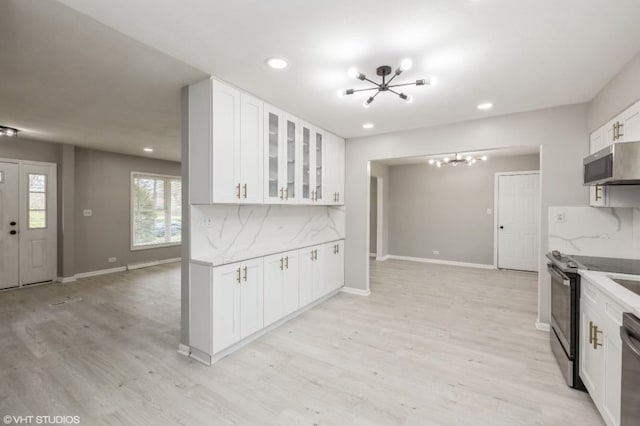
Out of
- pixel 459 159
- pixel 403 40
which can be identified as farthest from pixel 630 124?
pixel 459 159

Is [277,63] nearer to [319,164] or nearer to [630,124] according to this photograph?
[319,164]

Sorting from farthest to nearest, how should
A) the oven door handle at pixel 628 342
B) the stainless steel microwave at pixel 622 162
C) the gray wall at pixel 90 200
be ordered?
1. the gray wall at pixel 90 200
2. the stainless steel microwave at pixel 622 162
3. the oven door handle at pixel 628 342

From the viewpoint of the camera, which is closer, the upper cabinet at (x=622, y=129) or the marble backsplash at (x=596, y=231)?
the upper cabinet at (x=622, y=129)

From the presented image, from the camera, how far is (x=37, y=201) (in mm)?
5145

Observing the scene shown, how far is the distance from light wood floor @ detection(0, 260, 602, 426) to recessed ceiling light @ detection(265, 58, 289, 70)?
8.58ft

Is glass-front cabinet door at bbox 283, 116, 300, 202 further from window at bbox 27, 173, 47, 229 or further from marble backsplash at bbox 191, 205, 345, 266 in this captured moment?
window at bbox 27, 173, 47, 229

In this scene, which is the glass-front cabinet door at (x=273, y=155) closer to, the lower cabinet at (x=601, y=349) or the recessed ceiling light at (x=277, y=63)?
the recessed ceiling light at (x=277, y=63)

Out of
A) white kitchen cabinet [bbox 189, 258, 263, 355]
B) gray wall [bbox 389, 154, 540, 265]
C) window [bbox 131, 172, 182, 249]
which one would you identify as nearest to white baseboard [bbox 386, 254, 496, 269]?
gray wall [bbox 389, 154, 540, 265]

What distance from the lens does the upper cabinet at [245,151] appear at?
2635 millimetres

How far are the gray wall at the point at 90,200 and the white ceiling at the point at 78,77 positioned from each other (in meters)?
0.75

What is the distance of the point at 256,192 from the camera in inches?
121

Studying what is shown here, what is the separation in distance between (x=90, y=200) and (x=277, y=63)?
5535 millimetres

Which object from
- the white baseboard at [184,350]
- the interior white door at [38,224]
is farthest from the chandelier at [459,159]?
the interior white door at [38,224]

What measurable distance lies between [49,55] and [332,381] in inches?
136
